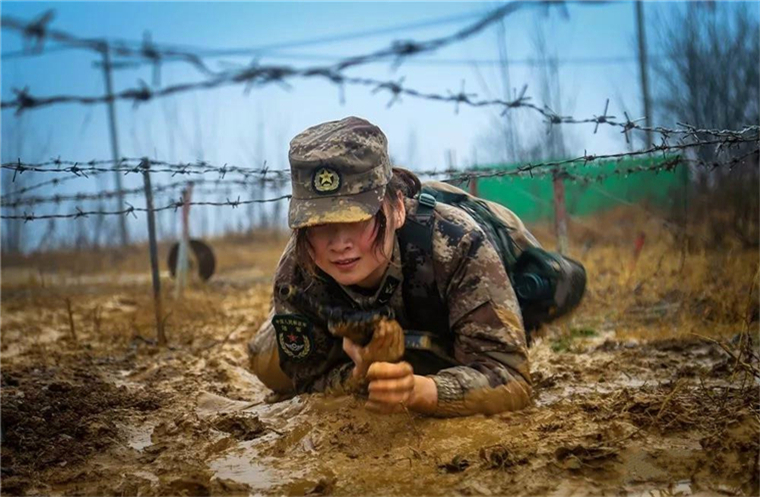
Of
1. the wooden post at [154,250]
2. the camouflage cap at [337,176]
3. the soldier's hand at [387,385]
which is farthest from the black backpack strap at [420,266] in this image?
the wooden post at [154,250]

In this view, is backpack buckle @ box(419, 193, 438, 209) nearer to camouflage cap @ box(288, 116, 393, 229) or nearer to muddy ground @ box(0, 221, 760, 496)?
camouflage cap @ box(288, 116, 393, 229)

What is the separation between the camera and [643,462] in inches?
95.6

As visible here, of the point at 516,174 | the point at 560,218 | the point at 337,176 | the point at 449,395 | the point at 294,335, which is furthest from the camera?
the point at 560,218

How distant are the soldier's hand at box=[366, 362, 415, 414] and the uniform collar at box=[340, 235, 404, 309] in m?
0.50

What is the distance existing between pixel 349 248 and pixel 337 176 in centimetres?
26

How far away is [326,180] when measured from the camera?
8.84ft

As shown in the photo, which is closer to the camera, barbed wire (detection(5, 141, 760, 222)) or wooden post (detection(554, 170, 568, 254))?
barbed wire (detection(5, 141, 760, 222))

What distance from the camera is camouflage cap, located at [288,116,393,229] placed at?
104 inches

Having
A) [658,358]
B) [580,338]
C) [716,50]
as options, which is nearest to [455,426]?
[658,358]

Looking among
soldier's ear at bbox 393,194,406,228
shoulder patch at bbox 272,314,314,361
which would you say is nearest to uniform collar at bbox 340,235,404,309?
soldier's ear at bbox 393,194,406,228

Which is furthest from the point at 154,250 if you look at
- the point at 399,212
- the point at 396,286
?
the point at 399,212

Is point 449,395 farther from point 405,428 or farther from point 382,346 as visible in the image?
point 382,346

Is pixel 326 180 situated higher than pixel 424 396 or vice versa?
pixel 326 180

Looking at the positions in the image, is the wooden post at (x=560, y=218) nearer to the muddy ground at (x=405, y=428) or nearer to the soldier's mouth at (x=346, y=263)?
the muddy ground at (x=405, y=428)
